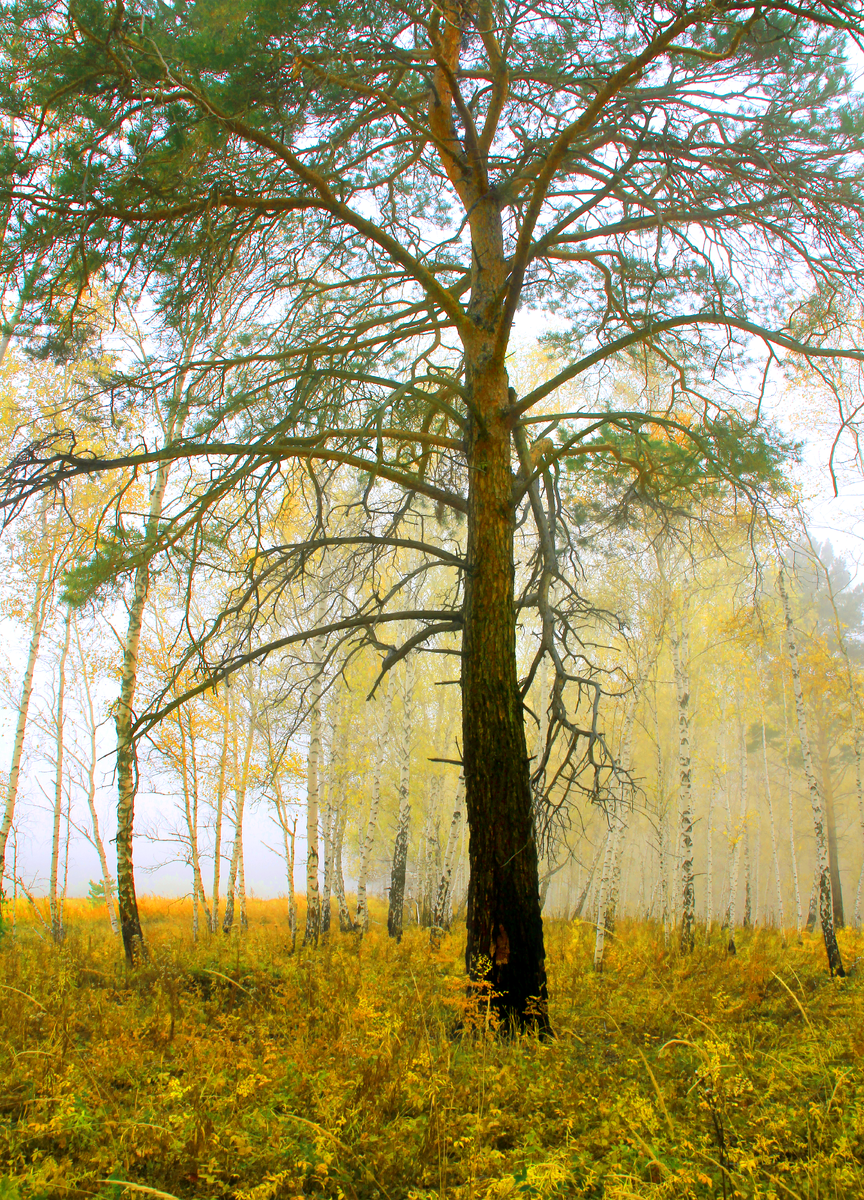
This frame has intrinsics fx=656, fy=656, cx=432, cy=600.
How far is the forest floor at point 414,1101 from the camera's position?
235 centimetres

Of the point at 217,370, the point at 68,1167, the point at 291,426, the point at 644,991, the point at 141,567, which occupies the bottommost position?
the point at 644,991

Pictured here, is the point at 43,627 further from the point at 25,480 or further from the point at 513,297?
the point at 513,297

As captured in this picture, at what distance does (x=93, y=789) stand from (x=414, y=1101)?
453 inches

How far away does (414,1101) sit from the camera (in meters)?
2.84

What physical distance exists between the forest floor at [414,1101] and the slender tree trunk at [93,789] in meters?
7.47

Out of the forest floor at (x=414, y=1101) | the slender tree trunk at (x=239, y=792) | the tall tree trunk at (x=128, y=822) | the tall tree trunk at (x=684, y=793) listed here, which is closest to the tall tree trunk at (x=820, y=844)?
the tall tree trunk at (x=684, y=793)

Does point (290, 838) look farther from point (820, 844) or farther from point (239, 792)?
point (820, 844)

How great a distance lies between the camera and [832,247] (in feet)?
16.0

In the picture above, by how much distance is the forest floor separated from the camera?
2.35 metres

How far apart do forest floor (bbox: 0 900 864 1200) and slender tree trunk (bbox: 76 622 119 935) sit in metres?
7.47

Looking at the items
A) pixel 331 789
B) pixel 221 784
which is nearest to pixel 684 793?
pixel 221 784

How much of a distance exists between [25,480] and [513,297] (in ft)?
11.2

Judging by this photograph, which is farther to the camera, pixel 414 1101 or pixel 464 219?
pixel 464 219

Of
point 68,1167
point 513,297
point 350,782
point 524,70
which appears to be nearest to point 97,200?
point 513,297
